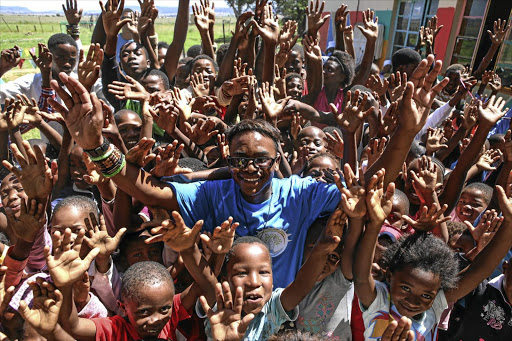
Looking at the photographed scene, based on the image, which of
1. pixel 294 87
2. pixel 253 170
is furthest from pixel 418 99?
pixel 294 87

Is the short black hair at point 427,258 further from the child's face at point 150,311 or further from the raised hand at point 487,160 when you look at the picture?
the raised hand at point 487,160

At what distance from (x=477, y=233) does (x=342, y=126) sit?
40.3 inches

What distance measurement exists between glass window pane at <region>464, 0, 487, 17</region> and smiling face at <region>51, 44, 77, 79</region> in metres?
7.54

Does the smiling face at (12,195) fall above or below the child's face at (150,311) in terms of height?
above

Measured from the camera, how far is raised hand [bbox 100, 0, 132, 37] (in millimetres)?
3582

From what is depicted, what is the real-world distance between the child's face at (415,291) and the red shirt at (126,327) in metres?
1.06

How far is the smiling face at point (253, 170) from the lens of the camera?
6.83 feet

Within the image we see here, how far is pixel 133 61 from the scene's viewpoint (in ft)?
14.2

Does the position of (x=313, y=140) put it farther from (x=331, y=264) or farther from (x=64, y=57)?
(x=64, y=57)

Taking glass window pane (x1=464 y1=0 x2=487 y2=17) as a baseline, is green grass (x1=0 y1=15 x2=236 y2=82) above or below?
below

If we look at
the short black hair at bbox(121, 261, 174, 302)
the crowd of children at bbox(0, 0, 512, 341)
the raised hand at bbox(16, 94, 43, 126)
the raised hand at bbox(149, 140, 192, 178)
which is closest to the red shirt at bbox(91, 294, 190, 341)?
the crowd of children at bbox(0, 0, 512, 341)

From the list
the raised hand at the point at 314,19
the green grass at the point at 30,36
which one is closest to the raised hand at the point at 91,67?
the raised hand at the point at 314,19

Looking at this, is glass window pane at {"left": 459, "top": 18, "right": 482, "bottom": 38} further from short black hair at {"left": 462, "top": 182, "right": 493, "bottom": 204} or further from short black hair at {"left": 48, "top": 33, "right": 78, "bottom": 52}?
short black hair at {"left": 48, "top": 33, "right": 78, "bottom": 52}

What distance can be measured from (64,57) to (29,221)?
9.45ft
